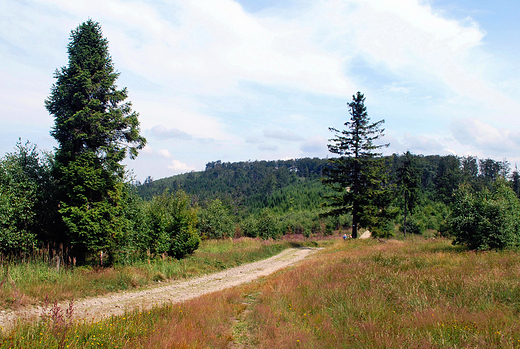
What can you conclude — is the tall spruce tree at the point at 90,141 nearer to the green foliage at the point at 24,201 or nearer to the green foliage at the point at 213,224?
the green foliage at the point at 24,201

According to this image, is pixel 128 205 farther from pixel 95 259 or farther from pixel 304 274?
pixel 304 274

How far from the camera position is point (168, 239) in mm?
17656

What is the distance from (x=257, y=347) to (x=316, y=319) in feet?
5.33

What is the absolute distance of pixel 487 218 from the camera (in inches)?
539

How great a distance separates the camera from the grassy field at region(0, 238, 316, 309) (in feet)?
29.8

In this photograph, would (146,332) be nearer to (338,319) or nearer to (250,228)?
(338,319)

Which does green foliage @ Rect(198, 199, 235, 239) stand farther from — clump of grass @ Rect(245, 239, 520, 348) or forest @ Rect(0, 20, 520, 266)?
clump of grass @ Rect(245, 239, 520, 348)

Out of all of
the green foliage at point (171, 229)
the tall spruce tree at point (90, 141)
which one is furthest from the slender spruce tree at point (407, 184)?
the tall spruce tree at point (90, 141)

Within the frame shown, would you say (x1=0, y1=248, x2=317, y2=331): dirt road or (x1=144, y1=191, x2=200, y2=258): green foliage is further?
(x1=144, y1=191, x2=200, y2=258): green foliage

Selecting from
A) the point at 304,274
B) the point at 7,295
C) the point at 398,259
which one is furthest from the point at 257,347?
the point at 398,259

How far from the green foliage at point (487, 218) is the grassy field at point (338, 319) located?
4.85 metres

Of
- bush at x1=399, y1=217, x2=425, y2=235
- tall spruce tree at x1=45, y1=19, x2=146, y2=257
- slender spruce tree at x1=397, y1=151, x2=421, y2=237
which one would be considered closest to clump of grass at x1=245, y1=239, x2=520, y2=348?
tall spruce tree at x1=45, y1=19, x2=146, y2=257

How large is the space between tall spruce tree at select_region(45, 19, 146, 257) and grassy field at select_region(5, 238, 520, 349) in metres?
8.56

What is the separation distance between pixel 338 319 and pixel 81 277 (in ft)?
34.1
